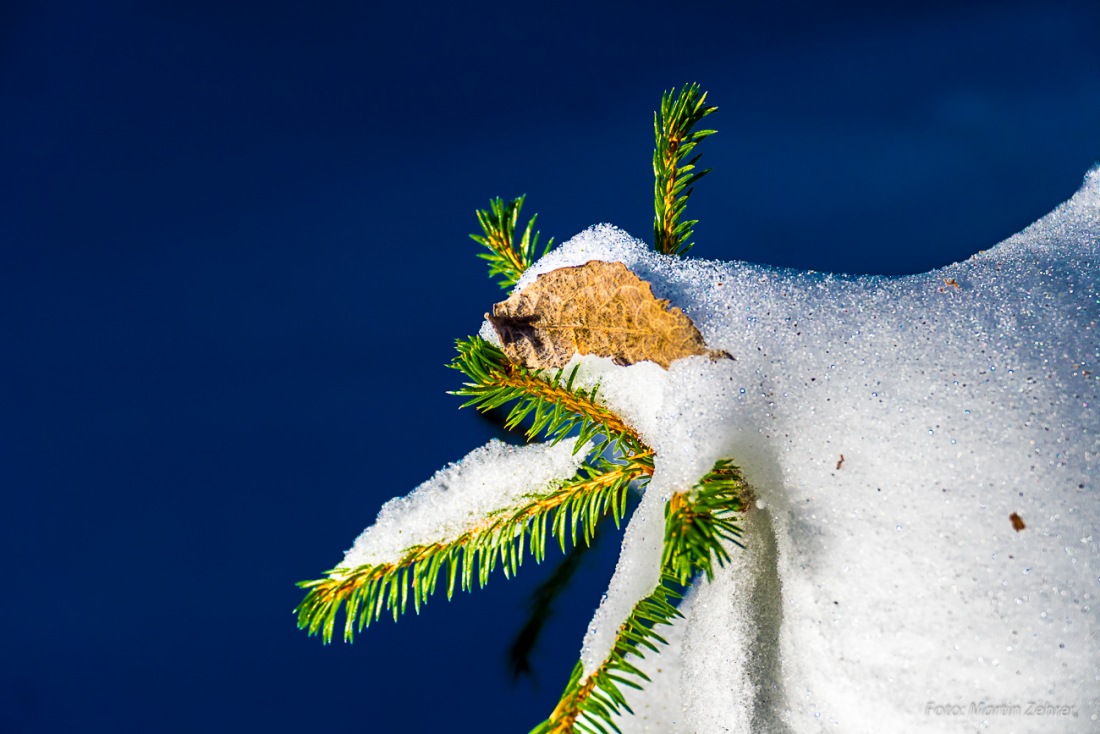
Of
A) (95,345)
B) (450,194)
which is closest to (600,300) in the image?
(450,194)

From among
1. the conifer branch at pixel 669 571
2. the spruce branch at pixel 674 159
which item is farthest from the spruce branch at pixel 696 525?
the spruce branch at pixel 674 159

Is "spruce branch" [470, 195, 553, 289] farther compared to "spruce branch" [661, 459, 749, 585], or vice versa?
"spruce branch" [470, 195, 553, 289]

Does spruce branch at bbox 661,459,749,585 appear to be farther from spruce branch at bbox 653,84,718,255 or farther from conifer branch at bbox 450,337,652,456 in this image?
spruce branch at bbox 653,84,718,255

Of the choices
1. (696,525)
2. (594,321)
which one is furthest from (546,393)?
(696,525)

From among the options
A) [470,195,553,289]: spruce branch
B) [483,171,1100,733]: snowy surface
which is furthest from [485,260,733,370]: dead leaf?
[470,195,553,289]: spruce branch

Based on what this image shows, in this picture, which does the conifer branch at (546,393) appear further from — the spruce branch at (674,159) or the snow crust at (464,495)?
the spruce branch at (674,159)

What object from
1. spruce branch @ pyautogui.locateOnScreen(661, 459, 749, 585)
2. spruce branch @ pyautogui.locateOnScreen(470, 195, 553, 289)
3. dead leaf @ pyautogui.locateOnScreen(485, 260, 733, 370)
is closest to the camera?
spruce branch @ pyautogui.locateOnScreen(661, 459, 749, 585)

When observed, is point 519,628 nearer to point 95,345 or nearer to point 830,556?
point 830,556
